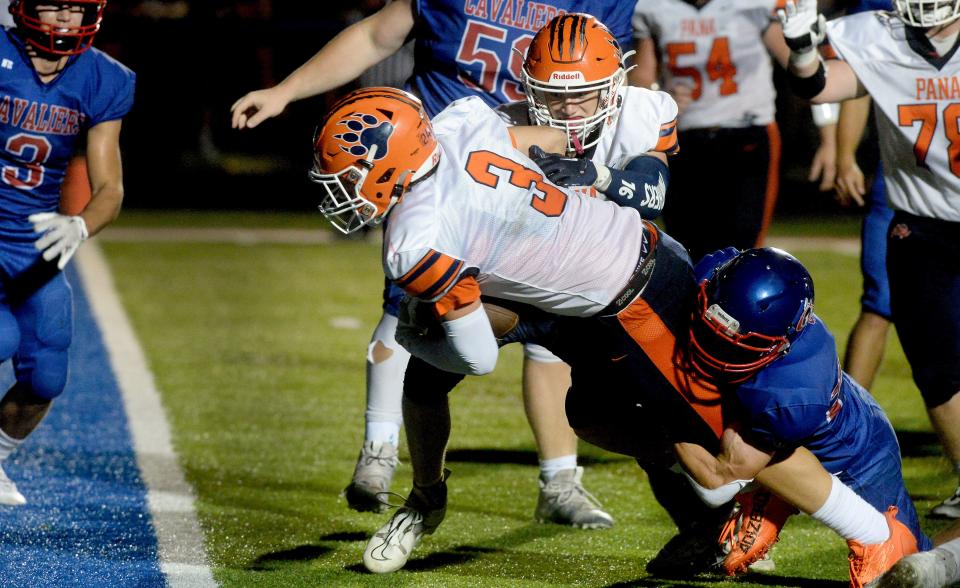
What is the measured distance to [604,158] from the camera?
3535 mm

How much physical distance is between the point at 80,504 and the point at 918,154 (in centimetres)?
271

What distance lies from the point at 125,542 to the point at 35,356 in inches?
27.6

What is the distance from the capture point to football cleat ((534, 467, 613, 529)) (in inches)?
157

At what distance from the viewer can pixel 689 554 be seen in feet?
11.3

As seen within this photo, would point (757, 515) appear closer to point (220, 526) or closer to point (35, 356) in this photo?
point (220, 526)

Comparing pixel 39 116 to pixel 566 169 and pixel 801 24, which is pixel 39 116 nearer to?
pixel 566 169

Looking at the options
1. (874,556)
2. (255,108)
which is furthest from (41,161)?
(874,556)

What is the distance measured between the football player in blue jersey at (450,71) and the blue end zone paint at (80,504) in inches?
28.3

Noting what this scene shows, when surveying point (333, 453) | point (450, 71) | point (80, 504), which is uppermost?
point (450, 71)

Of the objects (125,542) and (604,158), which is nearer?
(604,158)

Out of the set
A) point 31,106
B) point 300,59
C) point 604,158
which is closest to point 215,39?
point 300,59

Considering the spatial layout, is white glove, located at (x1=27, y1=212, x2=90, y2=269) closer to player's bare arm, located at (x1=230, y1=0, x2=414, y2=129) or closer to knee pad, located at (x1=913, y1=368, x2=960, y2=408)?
player's bare arm, located at (x1=230, y1=0, x2=414, y2=129)

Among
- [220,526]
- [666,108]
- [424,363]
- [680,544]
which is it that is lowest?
[220,526]

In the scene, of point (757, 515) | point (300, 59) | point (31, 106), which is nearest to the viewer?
point (757, 515)
